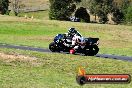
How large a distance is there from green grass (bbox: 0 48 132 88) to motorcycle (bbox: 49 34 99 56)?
4555 mm

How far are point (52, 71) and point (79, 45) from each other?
10.4 meters

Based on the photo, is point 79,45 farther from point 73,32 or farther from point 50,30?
point 50,30

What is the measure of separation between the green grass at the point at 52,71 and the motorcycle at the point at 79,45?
14.9 feet

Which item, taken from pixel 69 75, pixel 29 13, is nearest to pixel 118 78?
pixel 69 75

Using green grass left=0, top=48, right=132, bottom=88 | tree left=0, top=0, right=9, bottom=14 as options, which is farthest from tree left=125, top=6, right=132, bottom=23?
green grass left=0, top=48, right=132, bottom=88

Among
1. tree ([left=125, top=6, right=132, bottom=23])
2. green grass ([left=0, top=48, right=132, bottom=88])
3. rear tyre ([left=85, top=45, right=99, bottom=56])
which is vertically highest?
green grass ([left=0, top=48, right=132, bottom=88])

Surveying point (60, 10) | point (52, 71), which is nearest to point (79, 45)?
point (52, 71)

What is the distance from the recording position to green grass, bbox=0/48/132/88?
793 inches

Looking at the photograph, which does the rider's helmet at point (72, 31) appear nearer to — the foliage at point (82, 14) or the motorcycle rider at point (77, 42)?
the motorcycle rider at point (77, 42)

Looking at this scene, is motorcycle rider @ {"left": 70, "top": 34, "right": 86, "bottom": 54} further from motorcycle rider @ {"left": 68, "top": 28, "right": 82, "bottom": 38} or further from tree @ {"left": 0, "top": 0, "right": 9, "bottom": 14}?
tree @ {"left": 0, "top": 0, "right": 9, "bottom": 14}

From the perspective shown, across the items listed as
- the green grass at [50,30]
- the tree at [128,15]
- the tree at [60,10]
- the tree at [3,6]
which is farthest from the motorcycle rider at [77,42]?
the tree at [3,6]

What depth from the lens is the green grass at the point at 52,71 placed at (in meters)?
20.1

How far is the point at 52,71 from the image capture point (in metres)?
24.0

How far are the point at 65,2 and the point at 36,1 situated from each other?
67.5m
